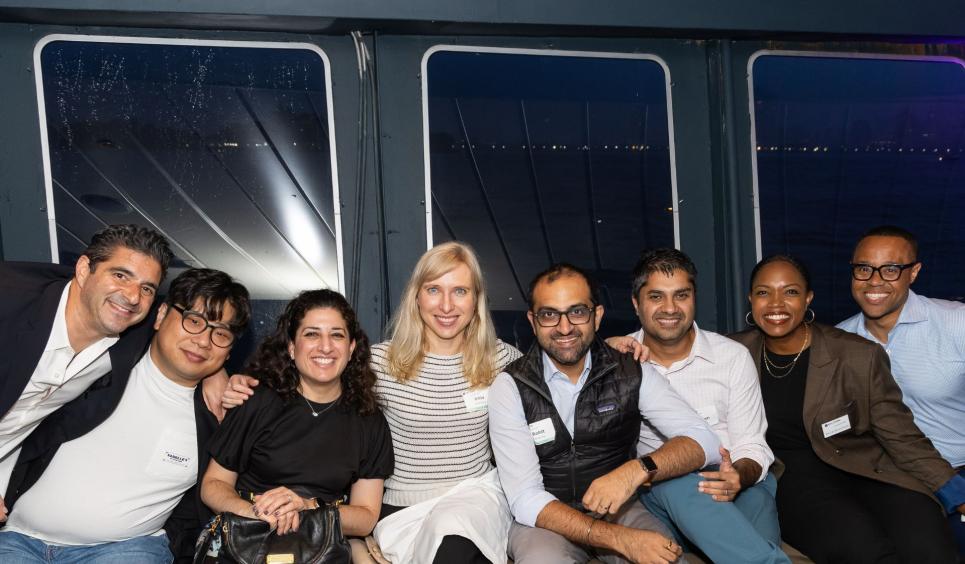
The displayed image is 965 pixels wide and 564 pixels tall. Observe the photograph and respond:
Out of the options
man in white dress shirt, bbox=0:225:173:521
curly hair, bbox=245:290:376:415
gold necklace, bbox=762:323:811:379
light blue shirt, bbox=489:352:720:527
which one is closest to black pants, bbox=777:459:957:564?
gold necklace, bbox=762:323:811:379

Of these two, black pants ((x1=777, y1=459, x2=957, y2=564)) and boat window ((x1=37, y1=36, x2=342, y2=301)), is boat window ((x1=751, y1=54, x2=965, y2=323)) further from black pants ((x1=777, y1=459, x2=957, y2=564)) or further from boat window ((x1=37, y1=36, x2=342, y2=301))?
boat window ((x1=37, y1=36, x2=342, y2=301))

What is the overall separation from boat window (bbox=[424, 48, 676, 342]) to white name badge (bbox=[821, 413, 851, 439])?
118 centimetres

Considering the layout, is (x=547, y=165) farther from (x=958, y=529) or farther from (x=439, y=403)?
(x=958, y=529)

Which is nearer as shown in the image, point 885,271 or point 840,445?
point 840,445

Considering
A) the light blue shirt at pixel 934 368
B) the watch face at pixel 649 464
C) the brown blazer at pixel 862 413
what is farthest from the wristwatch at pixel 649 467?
the light blue shirt at pixel 934 368

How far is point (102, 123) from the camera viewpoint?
3.74 meters

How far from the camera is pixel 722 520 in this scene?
2.69 metres

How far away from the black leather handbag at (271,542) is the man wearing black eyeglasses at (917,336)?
2406 millimetres

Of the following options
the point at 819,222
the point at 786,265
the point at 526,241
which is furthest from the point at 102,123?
the point at 819,222

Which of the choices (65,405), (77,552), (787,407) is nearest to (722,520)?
(787,407)

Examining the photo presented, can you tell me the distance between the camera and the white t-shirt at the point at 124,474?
2.74 metres

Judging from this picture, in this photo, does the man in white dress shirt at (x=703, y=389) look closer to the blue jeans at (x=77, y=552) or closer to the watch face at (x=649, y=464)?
the watch face at (x=649, y=464)

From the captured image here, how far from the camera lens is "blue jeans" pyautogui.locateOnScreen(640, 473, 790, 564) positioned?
264 cm

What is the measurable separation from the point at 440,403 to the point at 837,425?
1.60 meters
